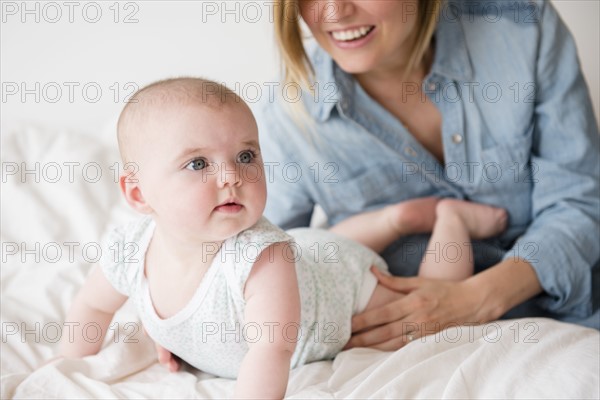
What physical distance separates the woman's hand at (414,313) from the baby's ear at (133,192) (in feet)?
1.28

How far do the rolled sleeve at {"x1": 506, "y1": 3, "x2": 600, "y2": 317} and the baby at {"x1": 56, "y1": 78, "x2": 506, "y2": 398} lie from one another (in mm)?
320

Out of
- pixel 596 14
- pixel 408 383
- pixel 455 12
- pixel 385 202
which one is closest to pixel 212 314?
pixel 408 383

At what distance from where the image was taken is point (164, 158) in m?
0.93

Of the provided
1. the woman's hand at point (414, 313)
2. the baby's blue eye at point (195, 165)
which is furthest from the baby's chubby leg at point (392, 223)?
the baby's blue eye at point (195, 165)

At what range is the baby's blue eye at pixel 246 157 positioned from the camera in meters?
0.95

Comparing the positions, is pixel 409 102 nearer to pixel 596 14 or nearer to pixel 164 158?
pixel 164 158

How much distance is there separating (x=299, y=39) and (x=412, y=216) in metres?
0.40

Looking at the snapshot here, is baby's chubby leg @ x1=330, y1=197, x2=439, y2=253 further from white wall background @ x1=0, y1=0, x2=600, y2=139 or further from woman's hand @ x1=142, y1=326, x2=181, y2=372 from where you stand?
white wall background @ x1=0, y1=0, x2=600, y2=139

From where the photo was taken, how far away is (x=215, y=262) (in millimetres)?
1015

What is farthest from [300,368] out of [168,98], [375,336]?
[168,98]

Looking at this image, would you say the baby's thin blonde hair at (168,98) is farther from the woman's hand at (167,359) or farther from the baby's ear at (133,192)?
the woman's hand at (167,359)

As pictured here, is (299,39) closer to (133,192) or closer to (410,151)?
(410,151)

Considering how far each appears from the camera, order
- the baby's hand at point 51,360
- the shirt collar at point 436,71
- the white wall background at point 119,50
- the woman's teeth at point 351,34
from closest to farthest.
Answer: the baby's hand at point 51,360 → the woman's teeth at point 351,34 → the shirt collar at point 436,71 → the white wall background at point 119,50

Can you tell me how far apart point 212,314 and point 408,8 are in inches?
26.0
